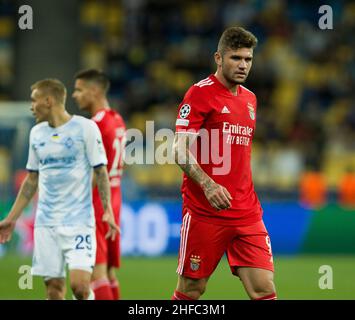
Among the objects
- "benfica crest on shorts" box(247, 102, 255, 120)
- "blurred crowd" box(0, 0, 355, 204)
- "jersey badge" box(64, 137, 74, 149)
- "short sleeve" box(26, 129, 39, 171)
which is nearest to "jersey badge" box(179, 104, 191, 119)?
"benfica crest on shorts" box(247, 102, 255, 120)

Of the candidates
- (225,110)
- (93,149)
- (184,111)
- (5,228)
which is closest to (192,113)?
(184,111)

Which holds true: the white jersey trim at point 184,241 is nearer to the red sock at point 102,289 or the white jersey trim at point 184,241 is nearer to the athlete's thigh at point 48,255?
the athlete's thigh at point 48,255

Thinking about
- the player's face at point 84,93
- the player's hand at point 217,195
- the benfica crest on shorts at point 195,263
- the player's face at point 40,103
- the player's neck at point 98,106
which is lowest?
the benfica crest on shorts at point 195,263

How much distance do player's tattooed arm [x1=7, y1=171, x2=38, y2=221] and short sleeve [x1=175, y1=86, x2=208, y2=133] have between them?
165 centimetres

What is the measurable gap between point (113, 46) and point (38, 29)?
16.4 ft

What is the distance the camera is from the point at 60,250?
773cm

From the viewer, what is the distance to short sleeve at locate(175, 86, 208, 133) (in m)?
6.79

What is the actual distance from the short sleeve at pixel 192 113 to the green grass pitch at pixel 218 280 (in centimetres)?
391

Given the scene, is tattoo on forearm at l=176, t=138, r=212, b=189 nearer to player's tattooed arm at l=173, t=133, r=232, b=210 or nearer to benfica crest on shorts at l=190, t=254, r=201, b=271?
player's tattooed arm at l=173, t=133, r=232, b=210

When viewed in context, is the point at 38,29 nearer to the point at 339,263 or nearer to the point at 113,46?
the point at 113,46

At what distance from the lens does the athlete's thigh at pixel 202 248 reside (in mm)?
6844

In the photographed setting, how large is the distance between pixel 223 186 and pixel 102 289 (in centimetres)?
224

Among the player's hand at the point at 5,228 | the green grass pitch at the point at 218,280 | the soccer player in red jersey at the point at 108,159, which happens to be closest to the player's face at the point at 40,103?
the player's hand at the point at 5,228

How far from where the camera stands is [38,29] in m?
16.8
